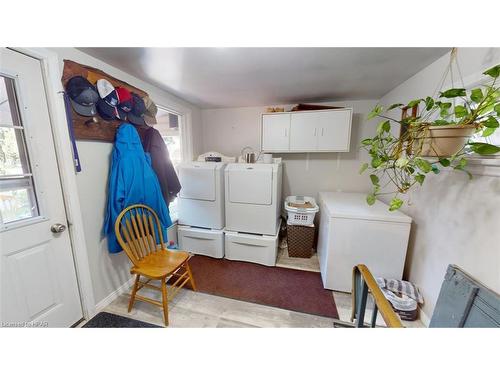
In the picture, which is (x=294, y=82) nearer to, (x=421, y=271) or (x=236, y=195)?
(x=236, y=195)

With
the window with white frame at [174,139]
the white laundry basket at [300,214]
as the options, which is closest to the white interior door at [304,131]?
the white laundry basket at [300,214]

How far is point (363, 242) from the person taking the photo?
1729 millimetres

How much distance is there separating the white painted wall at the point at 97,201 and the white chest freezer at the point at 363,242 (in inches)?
85.9

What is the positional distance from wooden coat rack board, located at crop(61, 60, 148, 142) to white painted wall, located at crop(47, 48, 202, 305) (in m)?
0.05

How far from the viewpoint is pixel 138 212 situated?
173 cm

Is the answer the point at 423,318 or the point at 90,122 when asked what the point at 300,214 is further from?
the point at 90,122

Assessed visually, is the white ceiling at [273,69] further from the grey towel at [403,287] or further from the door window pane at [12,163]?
the grey towel at [403,287]

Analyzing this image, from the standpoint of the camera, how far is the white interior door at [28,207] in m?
1.07

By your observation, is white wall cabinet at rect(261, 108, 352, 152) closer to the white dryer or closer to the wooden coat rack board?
the white dryer

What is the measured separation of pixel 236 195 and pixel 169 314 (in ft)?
4.63

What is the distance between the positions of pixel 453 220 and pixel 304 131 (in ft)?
5.62

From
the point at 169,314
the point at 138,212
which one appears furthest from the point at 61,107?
the point at 169,314

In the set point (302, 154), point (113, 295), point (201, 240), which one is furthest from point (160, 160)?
point (302, 154)
